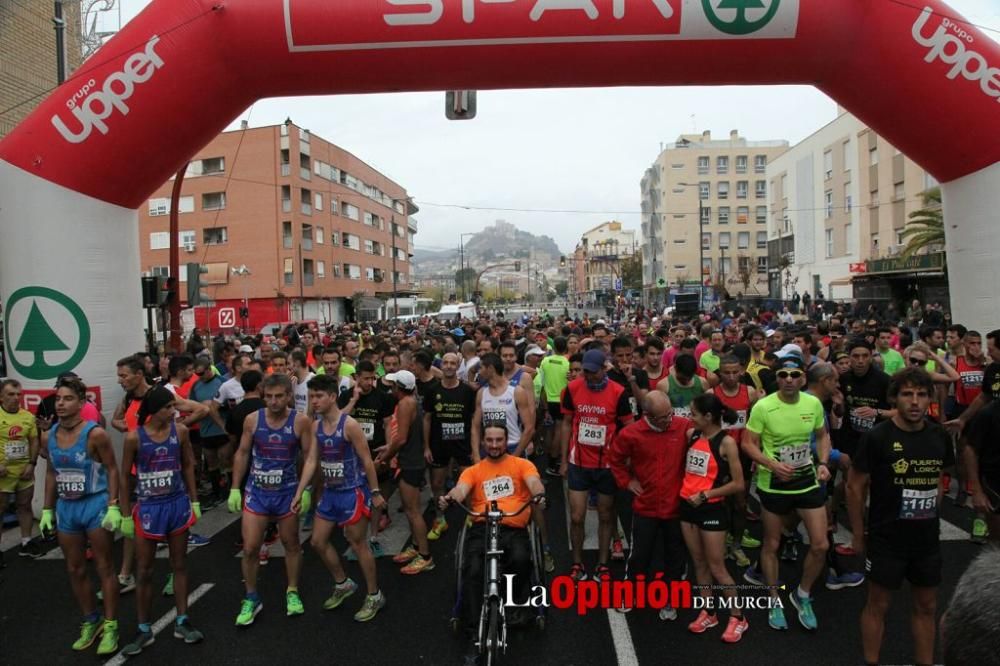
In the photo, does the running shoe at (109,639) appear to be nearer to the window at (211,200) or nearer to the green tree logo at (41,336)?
the green tree logo at (41,336)

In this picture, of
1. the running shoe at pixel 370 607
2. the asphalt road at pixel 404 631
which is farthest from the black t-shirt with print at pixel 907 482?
the running shoe at pixel 370 607

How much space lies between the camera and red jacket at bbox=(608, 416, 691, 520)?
4.71m

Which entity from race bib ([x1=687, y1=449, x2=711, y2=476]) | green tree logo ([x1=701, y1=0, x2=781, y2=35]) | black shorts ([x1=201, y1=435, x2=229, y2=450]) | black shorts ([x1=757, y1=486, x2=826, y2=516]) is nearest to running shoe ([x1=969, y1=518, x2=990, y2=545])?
black shorts ([x1=757, y1=486, x2=826, y2=516])

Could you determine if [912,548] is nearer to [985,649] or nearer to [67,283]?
[985,649]

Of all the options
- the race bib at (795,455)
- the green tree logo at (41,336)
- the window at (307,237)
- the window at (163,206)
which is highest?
the window at (163,206)

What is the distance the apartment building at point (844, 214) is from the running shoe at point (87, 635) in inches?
1059

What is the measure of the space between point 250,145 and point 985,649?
46.5 meters

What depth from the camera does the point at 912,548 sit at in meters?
3.70

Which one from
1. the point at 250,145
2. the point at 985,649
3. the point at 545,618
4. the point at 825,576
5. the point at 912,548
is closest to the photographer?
the point at 985,649

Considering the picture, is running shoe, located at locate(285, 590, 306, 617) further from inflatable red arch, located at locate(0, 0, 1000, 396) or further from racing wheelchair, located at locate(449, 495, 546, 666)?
inflatable red arch, located at locate(0, 0, 1000, 396)

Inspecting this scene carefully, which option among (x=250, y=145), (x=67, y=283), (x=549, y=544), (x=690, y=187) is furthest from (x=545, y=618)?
(x=690, y=187)

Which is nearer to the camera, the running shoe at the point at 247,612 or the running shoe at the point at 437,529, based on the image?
the running shoe at the point at 247,612

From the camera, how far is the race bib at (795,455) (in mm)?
4594

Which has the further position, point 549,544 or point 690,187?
point 690,187
